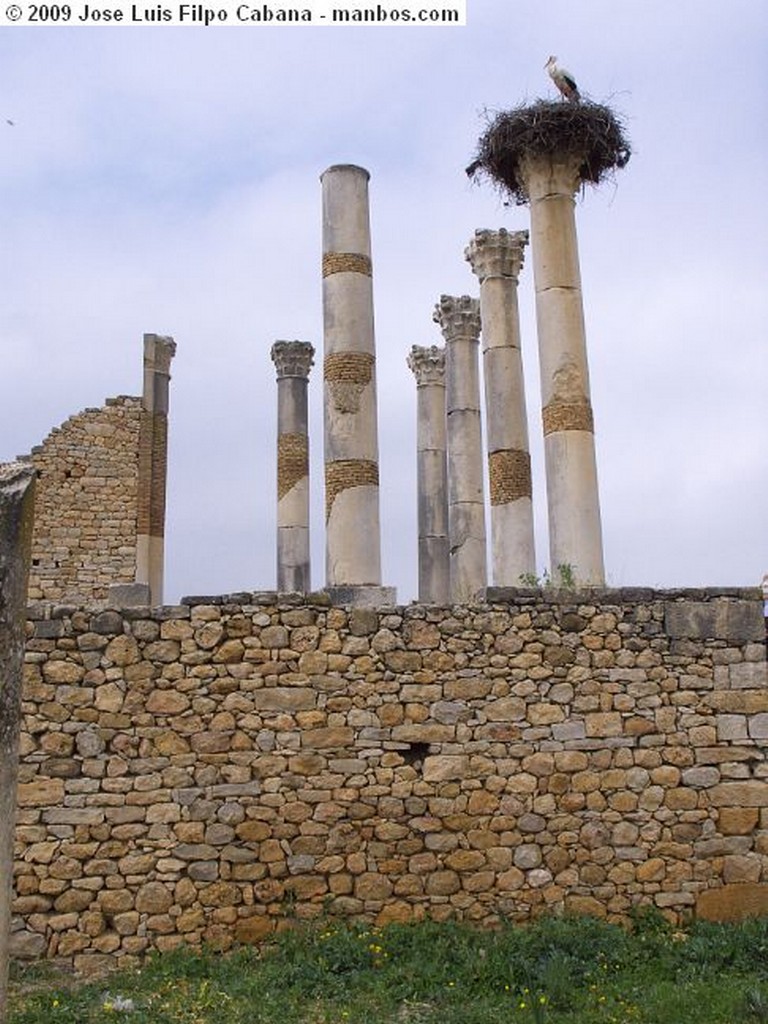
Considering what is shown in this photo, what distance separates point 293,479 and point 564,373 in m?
8.82

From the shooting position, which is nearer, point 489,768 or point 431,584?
point 489,768

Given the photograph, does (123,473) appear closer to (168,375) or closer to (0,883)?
(168,375)

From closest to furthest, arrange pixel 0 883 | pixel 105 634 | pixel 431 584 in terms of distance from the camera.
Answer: pixel 0 883 < pixel 105 634 < pixel 431 584

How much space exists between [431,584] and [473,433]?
128 inches

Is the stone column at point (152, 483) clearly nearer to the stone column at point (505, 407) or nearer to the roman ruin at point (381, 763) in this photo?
the stone column at point (505, 407)

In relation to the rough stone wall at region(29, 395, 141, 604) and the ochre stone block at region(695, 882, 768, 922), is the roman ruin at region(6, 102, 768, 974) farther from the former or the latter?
the rough stone wall at region(29, 395, 141, 604)

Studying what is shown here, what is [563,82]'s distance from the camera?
13500 mm

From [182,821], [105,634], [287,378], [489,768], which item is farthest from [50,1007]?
[287,378]

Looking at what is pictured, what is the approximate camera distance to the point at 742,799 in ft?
31.1

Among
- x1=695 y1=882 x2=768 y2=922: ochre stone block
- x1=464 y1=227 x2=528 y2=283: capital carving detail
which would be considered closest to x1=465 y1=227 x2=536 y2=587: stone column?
x1=464 y1=227 x2=528 y2=283: capital carving detail

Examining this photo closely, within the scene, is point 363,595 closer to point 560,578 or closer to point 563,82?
point 560,578

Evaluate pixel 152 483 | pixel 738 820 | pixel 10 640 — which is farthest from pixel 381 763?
pixel 152 483

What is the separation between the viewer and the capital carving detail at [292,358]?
21.5m

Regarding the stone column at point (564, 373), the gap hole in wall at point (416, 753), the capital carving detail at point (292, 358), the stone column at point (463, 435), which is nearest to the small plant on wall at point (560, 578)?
the stone column at point (564, 373)
